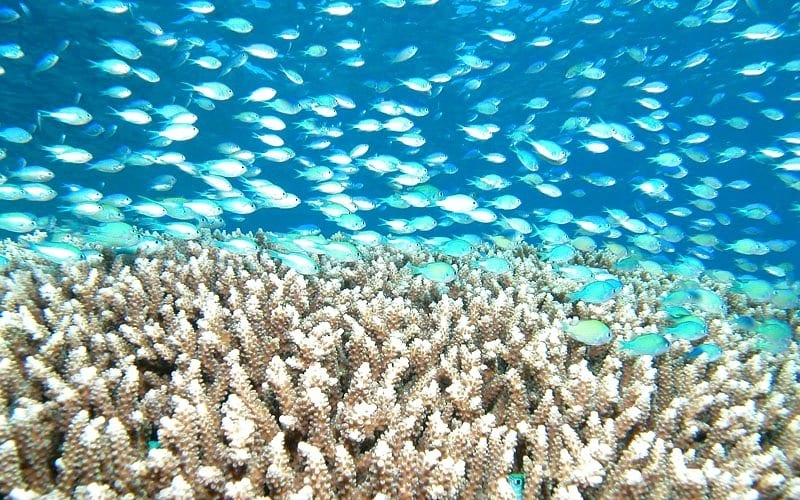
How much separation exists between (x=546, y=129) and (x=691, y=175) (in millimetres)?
21245

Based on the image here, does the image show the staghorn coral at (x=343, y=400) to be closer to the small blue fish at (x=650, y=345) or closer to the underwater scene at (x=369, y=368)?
the underwater scene at (x=369, y=368)

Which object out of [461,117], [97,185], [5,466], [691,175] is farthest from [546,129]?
[5,466]

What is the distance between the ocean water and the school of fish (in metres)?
0.12

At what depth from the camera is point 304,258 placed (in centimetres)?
404

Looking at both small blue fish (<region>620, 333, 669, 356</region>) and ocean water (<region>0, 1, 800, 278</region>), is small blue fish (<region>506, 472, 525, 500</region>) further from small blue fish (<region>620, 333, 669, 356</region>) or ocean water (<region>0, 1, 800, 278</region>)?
ocean water (<region>0, 1, 800, 278</region>)

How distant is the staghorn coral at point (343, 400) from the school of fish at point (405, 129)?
1.58 feet

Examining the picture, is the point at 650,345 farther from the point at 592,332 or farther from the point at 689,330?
the point at 689,330

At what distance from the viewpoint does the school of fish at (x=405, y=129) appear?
22.1 feet

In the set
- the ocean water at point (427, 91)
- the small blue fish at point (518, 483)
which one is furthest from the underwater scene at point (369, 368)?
the ocean water at point (427, 91)

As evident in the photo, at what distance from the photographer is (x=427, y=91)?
1955cm

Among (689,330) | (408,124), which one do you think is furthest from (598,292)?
(408,124)

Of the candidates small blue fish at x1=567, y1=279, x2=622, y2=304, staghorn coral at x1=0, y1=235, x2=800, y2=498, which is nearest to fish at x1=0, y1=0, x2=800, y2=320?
small blue fish at x1=567, y1=279, x2=622, y2=304

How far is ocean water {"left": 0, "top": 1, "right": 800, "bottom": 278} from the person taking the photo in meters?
14.0

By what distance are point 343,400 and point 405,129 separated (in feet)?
30.2
